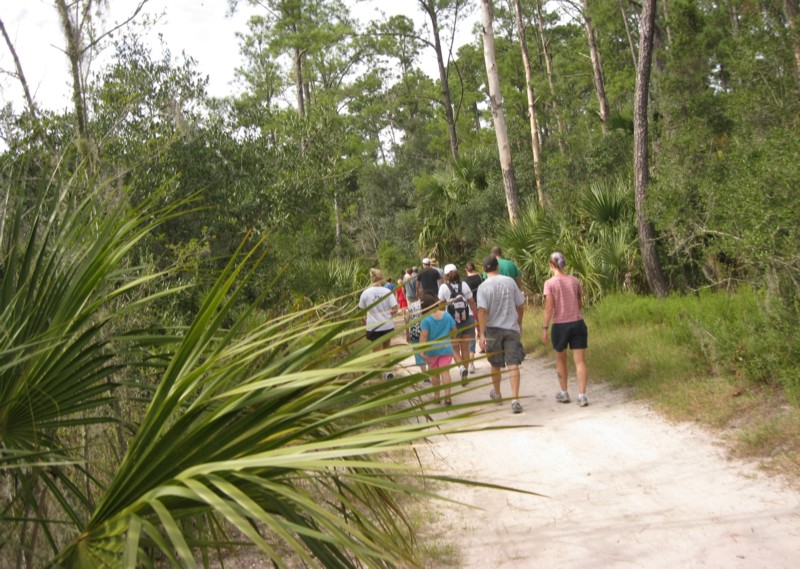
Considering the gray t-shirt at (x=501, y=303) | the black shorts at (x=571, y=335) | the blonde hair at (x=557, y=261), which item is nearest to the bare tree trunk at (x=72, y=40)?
the gray t-shirt at (x=501, y=303)

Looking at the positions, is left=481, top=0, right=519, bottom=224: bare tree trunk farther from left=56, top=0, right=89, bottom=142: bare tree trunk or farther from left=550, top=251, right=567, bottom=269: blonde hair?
left=56, top=0, right=89, bottom=142: bare tree trunk

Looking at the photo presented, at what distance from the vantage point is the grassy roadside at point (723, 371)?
631 centimetres

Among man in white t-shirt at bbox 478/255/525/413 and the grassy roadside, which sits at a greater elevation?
man in white t-shirt at bbox 478/255/525/413

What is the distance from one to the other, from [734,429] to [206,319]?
579 centimetres

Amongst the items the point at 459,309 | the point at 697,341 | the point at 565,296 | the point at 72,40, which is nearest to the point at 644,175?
the point at 459,309

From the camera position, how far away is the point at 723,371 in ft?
26.5

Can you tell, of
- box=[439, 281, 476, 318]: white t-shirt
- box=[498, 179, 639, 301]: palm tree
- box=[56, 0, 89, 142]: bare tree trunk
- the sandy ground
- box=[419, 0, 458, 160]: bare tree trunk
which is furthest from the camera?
box=[419, 0, 458, 160]: bare tree trunk

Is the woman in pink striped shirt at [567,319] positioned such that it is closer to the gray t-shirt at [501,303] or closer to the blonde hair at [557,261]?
the blonde hair at [557,261]

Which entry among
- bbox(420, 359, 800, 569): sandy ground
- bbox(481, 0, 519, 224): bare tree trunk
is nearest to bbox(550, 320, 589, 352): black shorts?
bbox(420, 359, 800, 569): sandy ground

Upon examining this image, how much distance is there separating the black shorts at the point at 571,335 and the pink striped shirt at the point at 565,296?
0.20ft

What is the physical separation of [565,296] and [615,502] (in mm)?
3487

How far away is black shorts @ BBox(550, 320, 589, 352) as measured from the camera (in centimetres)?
878

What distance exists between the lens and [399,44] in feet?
119

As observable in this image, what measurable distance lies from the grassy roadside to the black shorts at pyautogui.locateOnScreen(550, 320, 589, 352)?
826mm
